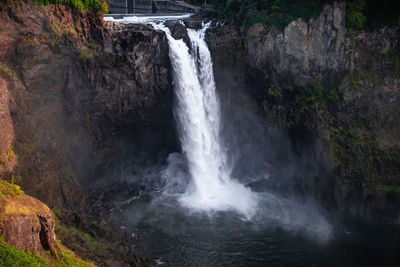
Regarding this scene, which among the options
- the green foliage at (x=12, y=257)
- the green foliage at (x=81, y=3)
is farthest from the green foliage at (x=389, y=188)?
the green foliage at (x=12, y=257)

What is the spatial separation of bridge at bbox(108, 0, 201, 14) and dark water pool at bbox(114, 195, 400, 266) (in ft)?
49.6

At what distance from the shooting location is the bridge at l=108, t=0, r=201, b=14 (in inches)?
1013

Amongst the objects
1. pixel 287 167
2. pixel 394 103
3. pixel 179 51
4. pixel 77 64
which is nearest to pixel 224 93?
pixel 179 51

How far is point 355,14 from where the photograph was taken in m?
23.7

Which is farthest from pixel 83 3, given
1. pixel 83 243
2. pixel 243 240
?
pixel 243 240

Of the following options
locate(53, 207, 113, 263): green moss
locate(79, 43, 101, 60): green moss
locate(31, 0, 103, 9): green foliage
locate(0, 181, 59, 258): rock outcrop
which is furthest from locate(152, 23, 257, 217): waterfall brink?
locate(0, 181, 59, 258): rock outcrop

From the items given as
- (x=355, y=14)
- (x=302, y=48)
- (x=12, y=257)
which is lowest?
(x=12, y=257)

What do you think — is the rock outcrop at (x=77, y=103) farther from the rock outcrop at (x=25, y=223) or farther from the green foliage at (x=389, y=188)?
the green foliage at (x=389, y=188)

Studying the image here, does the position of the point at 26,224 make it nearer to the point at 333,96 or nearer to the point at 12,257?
the point at 12,257

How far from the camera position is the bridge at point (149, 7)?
84.4ft

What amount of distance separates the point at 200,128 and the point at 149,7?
12.6 m

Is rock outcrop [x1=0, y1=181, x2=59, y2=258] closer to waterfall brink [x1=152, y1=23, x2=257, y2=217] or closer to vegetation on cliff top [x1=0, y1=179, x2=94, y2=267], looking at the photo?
vegetation on cliff top [x1=0, y1=179, x2=94, y2=267]

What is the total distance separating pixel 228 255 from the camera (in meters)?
16.6

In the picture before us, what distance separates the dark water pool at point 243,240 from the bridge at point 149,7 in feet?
49.6
